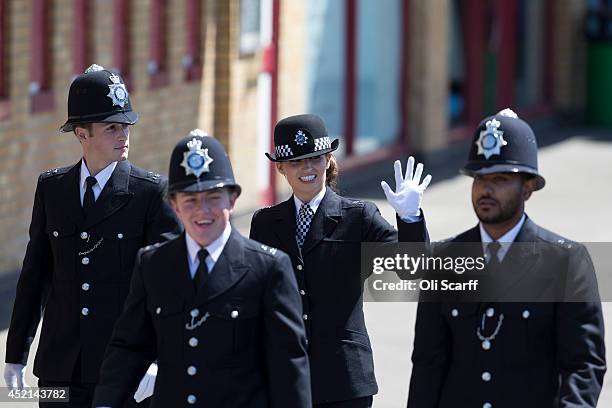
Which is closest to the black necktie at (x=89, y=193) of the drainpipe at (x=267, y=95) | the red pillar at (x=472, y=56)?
the drainpipe at (x=267, y=95)

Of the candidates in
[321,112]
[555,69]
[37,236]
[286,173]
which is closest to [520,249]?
[286,173]

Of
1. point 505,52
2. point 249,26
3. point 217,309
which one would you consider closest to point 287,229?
point 217,309

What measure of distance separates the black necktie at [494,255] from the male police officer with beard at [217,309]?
0.69 metres

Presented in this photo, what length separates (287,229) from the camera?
6164mm

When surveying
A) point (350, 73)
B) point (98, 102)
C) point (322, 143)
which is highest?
point (98, 102)

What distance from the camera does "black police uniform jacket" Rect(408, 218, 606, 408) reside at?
4.99m

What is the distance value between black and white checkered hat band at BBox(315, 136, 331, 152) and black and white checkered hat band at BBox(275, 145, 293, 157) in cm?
11

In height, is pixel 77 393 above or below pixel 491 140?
below

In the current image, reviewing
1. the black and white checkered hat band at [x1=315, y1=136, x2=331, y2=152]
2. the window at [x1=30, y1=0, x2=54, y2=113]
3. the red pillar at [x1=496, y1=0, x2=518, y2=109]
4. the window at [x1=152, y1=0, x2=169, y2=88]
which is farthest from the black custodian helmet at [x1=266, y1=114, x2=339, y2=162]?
the red pillar at [x1=496, y1=0, x2=518, y2=109]

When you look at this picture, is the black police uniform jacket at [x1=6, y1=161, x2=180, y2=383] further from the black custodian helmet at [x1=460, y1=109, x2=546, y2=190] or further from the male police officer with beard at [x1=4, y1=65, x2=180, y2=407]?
the black custodian helmet at [x1=460, y1=109, x2=546, y2=190]

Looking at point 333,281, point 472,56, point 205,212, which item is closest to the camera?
point 205,212

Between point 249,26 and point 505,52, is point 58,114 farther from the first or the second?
point 505,52

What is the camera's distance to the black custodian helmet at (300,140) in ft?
20.2

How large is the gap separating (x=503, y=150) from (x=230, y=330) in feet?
3.69
